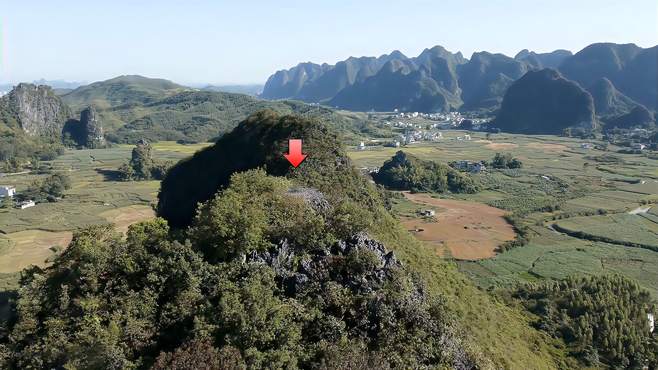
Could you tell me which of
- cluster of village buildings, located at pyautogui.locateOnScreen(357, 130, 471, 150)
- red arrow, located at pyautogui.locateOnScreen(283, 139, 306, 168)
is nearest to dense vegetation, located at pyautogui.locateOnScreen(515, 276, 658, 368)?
red arrow, located at pyautogui.locateOnScreen(283, 139, 306, 168)

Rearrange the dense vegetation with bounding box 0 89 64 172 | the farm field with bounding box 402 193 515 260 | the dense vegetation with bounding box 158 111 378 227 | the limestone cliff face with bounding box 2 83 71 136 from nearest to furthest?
the dense vegetation with bounding box 158 111 378 227 → the farm field with bounding box 402 193 515 260 → the dense vegetation with bounding box 0 89 64 172 → the limestone cliff face with bounding box 2 83 71 136

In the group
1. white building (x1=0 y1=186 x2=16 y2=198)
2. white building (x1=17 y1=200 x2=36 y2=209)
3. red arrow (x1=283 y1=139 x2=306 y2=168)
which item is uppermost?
red arrow (x1=283 y1=139 x2=306 y2=168)

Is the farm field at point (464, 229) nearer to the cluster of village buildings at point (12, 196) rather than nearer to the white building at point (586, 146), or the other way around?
the cluster of village buildings at point (12, 196)

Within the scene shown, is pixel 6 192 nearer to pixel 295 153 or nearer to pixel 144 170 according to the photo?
pixel 144 170

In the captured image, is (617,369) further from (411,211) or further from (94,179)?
(94,179)

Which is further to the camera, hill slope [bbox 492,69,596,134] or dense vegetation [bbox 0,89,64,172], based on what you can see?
hill slope [bbox 492,69,596,134]

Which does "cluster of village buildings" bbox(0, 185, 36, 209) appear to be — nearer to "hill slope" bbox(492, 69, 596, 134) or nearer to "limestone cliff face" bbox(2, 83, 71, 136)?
"limestone cliff face" bbox(2, 83, 71, 136)

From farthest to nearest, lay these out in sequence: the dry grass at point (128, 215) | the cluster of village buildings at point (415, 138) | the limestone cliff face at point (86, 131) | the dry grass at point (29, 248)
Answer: the limestone cliff face at point (86, 131) < the cluster of village buildings at point (415, 138) < the dry grass at point (128, 215) < the dry grass at point (29, 248)

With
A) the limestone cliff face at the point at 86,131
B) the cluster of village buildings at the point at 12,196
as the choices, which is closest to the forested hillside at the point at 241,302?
the cluster of village buildings at the point at 12,196

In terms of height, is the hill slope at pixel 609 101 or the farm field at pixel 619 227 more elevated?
the hill slope at pixel 609 101
